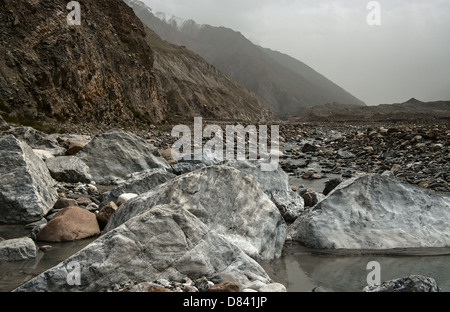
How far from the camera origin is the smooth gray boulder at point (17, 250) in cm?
406

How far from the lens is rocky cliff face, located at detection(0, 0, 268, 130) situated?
19.8 m

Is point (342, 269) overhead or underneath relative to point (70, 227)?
underneath

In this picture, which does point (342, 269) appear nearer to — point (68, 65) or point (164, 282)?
point (164, 282)

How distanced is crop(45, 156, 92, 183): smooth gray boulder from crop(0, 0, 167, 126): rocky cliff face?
479 inches

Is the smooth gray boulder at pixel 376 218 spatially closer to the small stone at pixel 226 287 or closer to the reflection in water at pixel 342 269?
the reflection in water at pixel 342 269

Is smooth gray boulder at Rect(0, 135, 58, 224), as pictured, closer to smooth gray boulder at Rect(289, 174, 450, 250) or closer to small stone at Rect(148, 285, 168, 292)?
small stone at Rect(148, 285, 168, 292)

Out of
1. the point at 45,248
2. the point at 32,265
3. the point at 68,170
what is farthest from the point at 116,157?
the point at 32,265

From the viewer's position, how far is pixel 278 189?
21.0ft

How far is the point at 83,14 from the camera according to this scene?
2681 centimetres

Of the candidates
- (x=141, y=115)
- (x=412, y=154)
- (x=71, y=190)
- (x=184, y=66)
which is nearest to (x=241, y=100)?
(x=184, y=66)

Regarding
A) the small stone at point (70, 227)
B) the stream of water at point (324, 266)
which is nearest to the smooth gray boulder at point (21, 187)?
the stream of water at point (324, 266)

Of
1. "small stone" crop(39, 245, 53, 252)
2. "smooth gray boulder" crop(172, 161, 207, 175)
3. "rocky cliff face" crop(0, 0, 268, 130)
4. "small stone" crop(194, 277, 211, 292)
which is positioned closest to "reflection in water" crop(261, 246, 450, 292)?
"small stone" crop(194, 277, 211, 292)

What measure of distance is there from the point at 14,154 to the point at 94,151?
3.11 metres

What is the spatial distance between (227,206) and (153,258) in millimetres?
1389
